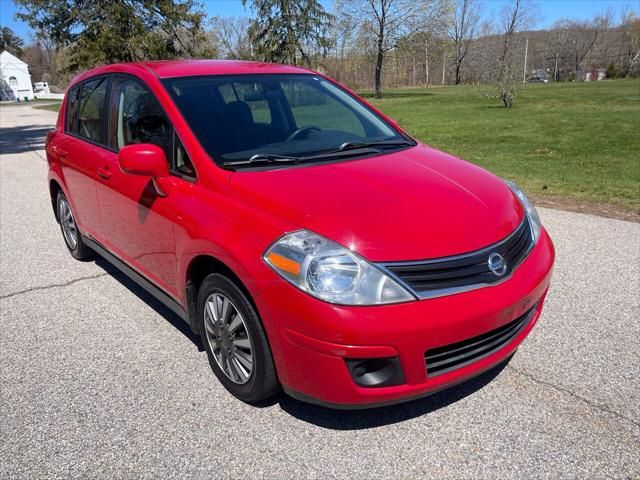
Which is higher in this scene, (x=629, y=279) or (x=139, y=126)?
(x=139, y=126)

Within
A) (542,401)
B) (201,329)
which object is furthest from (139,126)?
(542,401)

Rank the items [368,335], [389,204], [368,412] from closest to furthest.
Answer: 1. [368,335]
2. [389,204]
3. [368,412]

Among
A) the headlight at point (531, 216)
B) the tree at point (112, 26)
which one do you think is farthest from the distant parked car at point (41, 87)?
the headlight at point (531, 216)

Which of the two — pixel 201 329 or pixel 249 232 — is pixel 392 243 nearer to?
pixel 249 232

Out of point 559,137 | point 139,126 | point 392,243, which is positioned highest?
point 139,126

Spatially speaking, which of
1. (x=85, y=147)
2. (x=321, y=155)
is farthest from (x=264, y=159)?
(x=85, y=147)

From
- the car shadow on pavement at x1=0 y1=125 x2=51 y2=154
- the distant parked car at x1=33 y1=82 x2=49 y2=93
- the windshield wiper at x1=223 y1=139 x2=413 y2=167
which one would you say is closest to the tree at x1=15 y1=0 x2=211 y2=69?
the car shadow on pavement at x1=0 y1=125 x2=51 y2=154

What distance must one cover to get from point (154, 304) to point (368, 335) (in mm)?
2483

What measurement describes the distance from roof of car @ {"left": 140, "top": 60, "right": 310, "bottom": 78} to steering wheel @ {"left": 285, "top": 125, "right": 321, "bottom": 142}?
0.66 meters

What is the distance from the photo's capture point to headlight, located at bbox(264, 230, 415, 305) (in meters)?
2.20

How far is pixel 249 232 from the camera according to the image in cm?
245

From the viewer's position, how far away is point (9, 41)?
356 ft

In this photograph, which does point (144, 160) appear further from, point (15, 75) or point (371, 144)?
point (15, 75)

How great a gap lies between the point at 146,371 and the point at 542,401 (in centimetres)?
227
